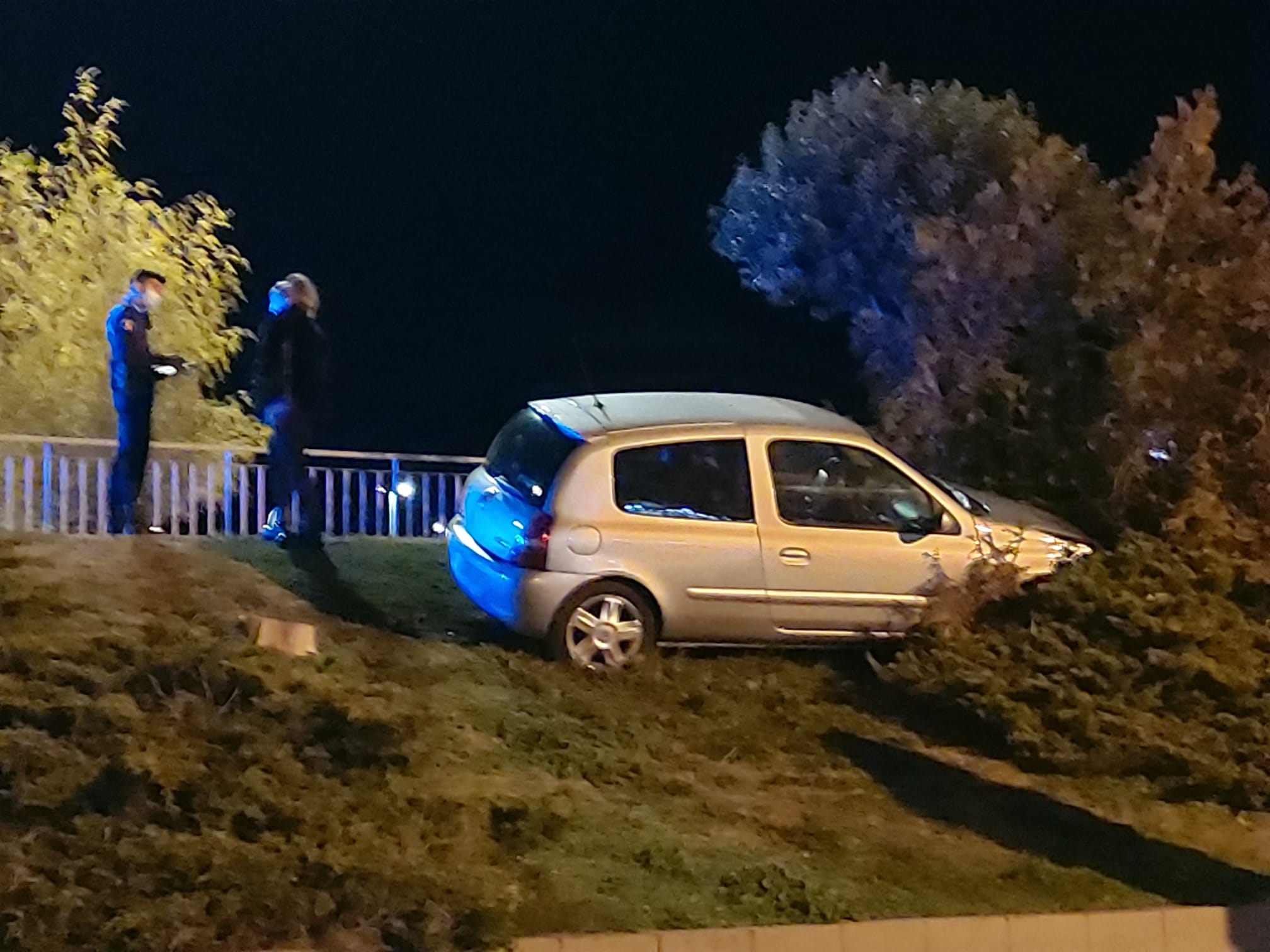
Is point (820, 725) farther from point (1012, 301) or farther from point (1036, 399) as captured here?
point (1012, 301)

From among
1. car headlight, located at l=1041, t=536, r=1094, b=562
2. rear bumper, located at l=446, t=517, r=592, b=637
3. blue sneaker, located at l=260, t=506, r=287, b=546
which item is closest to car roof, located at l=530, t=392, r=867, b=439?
rear bumper, located at l=446, t=517, r=592, b=637

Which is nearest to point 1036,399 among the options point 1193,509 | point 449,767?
point 1193,509

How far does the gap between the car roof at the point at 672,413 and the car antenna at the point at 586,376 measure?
0.01 meters

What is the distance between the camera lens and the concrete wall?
5.83 m

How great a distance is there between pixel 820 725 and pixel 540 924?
253 cm

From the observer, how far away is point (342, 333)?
22625 millimetres

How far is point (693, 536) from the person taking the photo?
814 centimetres

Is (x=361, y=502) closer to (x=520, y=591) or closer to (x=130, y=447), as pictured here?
(x=130, y=447)

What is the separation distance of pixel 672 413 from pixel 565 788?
264cm

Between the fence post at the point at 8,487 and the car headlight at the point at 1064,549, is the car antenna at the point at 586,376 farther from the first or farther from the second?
the fence post at the point at 8,487

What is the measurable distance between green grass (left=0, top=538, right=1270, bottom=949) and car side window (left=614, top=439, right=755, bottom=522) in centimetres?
87

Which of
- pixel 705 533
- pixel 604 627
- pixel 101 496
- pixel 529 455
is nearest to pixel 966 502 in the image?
pixel 705 533

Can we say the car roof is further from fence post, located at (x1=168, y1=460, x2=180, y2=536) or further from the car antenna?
fence post, located at (x1=168, y1=460, x2=180, y2=536)

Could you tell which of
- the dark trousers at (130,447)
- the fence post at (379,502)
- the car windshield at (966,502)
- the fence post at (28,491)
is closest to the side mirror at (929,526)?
the car windshield at (966,502)
